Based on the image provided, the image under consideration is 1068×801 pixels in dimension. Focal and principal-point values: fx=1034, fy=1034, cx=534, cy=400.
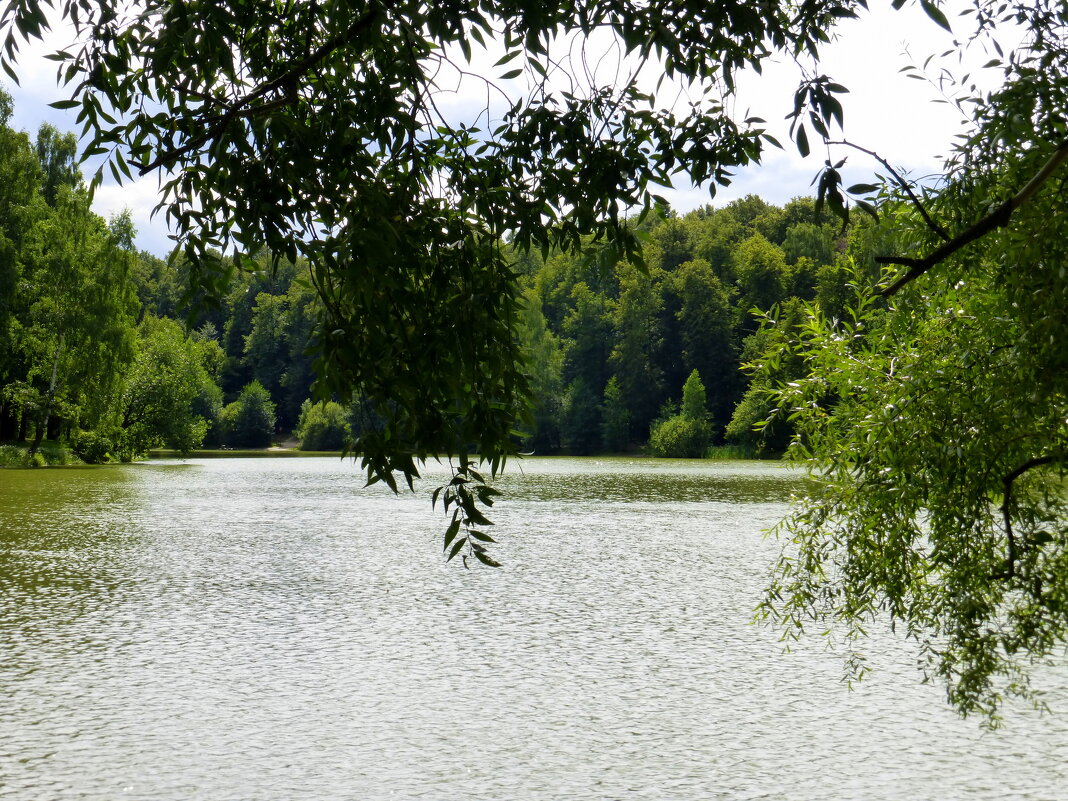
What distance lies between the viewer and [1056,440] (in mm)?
5449

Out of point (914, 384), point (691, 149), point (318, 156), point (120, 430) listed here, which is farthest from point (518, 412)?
point (120, 430)

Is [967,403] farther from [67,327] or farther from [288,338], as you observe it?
[288,338]

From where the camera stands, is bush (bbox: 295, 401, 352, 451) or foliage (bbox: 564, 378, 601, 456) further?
foliage (bbox: 564, 378, 601, 456)

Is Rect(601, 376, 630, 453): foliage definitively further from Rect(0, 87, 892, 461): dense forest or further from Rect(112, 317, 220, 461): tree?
Rect(112, 317, 220, 461): tree

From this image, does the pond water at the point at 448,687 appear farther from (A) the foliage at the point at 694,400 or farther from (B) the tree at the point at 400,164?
(A) the foliage at the point at 694,400

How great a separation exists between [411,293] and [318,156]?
521 mm

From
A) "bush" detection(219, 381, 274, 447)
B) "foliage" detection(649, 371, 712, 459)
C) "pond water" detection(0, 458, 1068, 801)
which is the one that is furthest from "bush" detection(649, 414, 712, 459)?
"pond water" detection(0, 458, 1068, 801)

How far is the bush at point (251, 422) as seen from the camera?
219 feet

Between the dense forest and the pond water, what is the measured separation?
1130 cm

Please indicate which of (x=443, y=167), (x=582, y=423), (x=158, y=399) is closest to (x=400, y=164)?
(x=443, y=167)

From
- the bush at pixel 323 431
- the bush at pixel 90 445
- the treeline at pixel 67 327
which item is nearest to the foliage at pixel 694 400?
the bush at pixel 323 431

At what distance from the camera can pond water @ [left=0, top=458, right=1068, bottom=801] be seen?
231 inches

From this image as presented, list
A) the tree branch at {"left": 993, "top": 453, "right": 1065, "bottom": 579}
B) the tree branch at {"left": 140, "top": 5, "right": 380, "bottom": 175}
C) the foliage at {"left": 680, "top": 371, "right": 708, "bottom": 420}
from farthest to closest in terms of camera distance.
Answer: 1. the foliage at {"left": 680, "top": 371, "right": 708, "bottom": 420}
2. the tree branch at {"left": 993, "top": 453, "right": 1065, "bottom": 579}
3. the tree branch at {"left": 140, "top": 5, "right": 380, "bottom": 175}

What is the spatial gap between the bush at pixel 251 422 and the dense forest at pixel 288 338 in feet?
0.48
